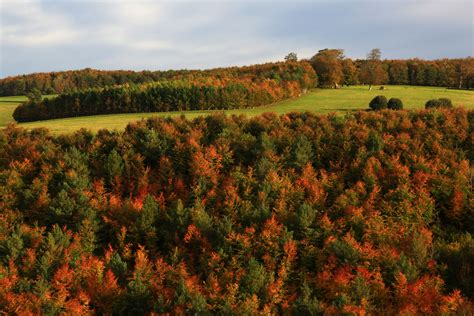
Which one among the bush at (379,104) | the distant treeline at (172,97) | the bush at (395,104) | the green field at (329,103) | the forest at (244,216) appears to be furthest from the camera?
the distant treeline at (172,97)

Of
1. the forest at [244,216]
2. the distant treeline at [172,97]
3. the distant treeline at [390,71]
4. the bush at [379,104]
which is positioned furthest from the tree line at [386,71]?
the forest at [244,216]

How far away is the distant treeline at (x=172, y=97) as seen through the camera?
66.6 metres

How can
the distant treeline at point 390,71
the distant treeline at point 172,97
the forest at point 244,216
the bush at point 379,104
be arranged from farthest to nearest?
the distant treeline at point 390,71
the distant treeline at point 172,97
the bush at point 379,104
the forest at point 244,216

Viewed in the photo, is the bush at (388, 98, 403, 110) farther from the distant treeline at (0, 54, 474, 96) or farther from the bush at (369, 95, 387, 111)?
the distant treeline at (0, 54, 474, 96)

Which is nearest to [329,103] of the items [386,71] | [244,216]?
[386,71]

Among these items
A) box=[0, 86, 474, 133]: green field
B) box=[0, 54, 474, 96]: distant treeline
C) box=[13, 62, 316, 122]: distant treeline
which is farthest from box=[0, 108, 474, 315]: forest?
box=[0, 54, 474, 96]: distant treeline

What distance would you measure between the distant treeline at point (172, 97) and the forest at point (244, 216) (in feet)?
112

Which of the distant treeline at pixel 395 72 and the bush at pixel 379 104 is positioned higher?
the distant treeline at pixel 395 72

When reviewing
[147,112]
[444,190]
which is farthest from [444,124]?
[147,112]

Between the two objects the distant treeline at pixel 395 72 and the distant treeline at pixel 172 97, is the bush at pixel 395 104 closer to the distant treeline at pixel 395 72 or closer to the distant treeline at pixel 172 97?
the distant treeline at pixel 172 97

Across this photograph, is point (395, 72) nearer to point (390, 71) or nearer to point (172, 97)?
point (390, 71)

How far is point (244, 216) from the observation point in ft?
70.6

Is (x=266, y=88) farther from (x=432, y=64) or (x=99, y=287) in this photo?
(x=99, y=287)

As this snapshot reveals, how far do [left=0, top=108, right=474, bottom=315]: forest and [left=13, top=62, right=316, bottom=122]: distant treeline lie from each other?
1346 inches
